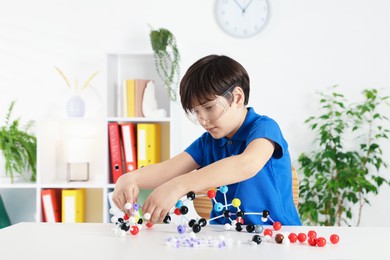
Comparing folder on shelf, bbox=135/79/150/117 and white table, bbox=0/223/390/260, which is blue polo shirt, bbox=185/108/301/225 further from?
folder on shelf, bbox=135/79/150/117

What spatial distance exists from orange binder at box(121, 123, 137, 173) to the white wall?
0.99 ft

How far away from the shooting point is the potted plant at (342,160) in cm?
328

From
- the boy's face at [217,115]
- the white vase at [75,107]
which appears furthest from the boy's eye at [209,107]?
the white vase at [75,107]

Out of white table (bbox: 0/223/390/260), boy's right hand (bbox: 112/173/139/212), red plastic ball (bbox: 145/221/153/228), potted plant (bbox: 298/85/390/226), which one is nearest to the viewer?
white table (bbox: 0/223/390/260)

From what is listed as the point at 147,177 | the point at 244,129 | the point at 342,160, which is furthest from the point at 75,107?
the point at 244,129

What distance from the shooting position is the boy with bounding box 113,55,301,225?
138 cm

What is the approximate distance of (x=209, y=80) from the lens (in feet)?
5.00

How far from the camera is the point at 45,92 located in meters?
3.58

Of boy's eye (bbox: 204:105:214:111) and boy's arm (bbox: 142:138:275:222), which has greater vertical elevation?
boy's eye (bbox: 204:105:214:111)

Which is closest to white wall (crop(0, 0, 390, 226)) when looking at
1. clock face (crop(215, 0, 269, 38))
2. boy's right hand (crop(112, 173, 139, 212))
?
clock face (crop(215, 0, 269, 38))

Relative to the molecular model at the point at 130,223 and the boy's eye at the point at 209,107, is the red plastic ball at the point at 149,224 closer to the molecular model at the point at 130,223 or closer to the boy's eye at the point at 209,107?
the molecular model at the point at 130,223

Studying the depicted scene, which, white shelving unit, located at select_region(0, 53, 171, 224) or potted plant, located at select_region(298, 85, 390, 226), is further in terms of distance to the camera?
white shelving unit, located at select_region(0, 53, 171, 224)

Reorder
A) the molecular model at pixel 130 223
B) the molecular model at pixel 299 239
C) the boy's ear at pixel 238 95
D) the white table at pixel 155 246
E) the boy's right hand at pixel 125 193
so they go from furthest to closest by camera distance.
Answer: the boy's ear at pixel 238 95 → the boy's right hand at pixel 125 193 → the molecular model at pixel 130 223 → the molecular model at pixel 299 239 → the white table at pixel 155 246

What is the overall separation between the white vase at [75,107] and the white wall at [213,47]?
0.18m
